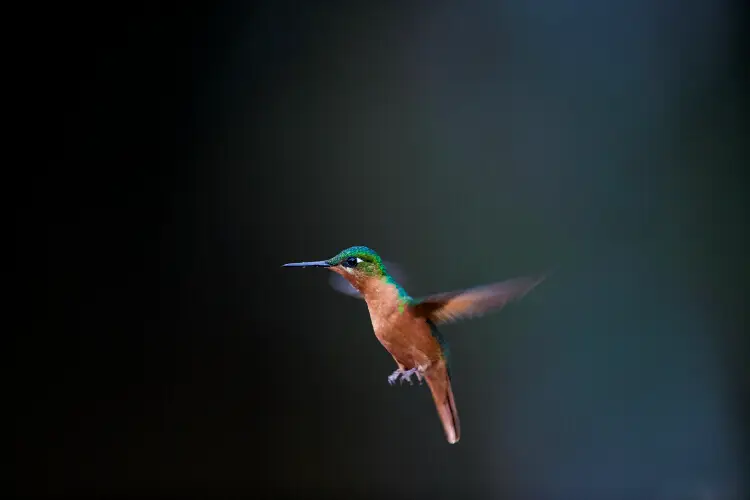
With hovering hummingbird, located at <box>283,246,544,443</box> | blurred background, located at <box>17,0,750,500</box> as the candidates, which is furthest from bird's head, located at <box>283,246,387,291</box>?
blurred background, located at <box>17,0,750,500</box>

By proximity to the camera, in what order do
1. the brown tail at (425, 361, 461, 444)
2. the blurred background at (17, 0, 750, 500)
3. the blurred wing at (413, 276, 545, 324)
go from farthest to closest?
1. the blurred background at (17, 0, 750, 500)
2. the brown tail at (425, 361, 461, 444)
3. the blurred wing at (413, 276, 545, 324)

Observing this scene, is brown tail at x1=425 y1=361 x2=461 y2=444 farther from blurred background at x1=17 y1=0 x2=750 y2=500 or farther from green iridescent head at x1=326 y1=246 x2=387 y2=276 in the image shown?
blurred background at x1=17 y1=0 x2=750 y2=500

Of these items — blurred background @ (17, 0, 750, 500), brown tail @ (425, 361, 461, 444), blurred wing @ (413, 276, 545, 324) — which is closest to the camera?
blurred wing @ (413, 276, 545, 324)

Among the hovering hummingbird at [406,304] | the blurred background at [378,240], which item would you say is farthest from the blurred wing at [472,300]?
the blurred background at [378,240]

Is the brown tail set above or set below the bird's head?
below

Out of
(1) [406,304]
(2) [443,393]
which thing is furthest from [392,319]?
(2) [443,393]

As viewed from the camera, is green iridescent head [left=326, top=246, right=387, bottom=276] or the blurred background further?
the blurred background

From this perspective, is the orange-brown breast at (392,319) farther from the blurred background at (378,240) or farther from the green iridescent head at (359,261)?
the blurred background at (378,240)
